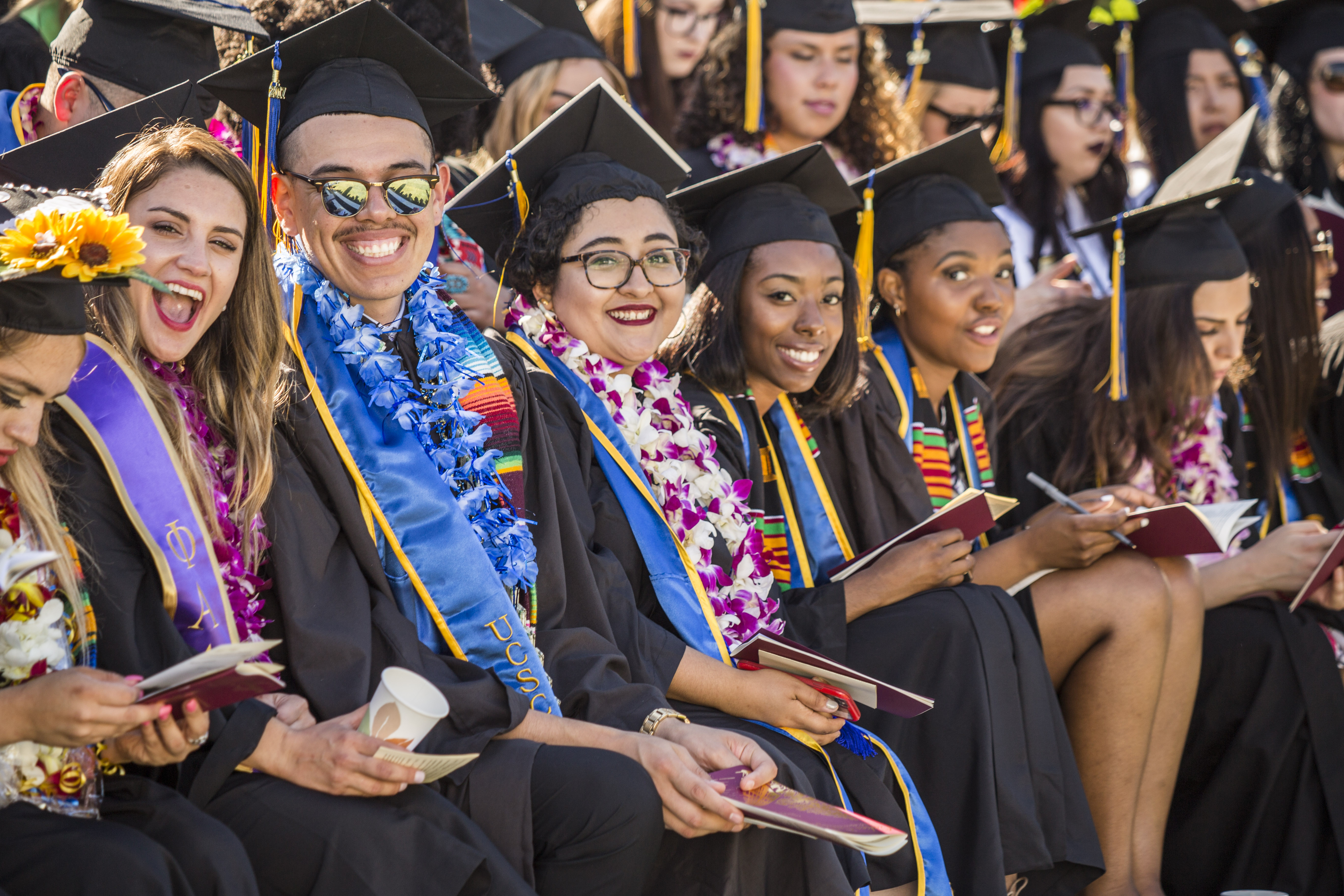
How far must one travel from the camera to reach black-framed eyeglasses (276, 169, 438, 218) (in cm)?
297

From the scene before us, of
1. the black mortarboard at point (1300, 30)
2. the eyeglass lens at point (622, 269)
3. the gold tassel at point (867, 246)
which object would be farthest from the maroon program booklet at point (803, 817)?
the black mortarboard at point (1300, 30)

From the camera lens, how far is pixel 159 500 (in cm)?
244

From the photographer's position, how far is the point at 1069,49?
243 inches

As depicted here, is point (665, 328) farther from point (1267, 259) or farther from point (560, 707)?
point (1267, 259)

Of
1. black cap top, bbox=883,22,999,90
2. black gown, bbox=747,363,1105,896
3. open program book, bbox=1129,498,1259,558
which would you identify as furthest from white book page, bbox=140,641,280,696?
black cap top, bbox=883,22,999,90

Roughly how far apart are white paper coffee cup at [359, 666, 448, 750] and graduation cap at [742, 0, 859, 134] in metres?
3.41

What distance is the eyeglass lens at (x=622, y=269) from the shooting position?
3486 mm

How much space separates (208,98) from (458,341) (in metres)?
1.08

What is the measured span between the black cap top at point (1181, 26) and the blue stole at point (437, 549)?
5083mm

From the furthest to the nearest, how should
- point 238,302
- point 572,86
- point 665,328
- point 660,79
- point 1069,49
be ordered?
point 1069,49
point 660,79
point 572,86
point 665,328
point 238,302

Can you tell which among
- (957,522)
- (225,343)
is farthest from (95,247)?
(957,522)

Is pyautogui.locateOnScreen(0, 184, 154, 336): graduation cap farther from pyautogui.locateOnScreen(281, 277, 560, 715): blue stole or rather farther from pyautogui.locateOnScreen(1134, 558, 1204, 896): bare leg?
pyautogui.locateOnScreen(1134, 558, 1204, 896): bare leg

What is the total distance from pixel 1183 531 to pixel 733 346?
135 cm

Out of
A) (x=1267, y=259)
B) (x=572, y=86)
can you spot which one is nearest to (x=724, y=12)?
(x=572, y=86)
